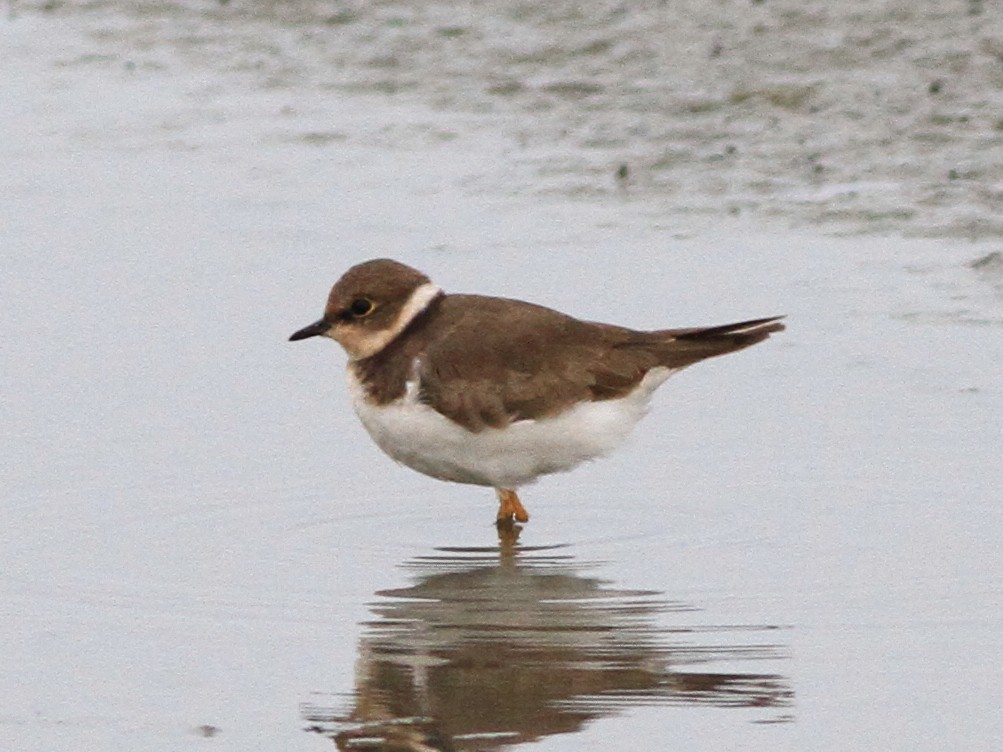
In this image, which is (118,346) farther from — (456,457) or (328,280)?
(456,457)

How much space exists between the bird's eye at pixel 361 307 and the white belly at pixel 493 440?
23 cm

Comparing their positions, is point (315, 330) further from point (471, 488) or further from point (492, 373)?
point (471, 488)

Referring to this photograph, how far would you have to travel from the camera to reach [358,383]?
8.11 m

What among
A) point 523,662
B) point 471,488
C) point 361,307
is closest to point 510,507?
point 471,488

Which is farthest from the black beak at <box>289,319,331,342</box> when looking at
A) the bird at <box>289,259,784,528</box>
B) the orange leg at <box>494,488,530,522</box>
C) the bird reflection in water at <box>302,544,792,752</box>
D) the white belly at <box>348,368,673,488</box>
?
the bird reflection in water at <box>302,544,792,752</box>

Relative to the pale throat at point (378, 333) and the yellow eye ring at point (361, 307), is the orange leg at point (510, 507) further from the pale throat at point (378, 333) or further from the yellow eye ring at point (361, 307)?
the yellow eye ring at point (361, 307)

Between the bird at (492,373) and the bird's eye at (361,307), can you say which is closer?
the bird at (492,373)

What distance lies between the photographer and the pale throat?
820 centimetres

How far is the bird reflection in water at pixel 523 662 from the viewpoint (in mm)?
5914

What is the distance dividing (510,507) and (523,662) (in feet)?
→ 5.80

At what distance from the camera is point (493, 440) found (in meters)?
7.93

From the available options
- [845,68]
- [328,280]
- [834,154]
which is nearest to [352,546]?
[328,280]

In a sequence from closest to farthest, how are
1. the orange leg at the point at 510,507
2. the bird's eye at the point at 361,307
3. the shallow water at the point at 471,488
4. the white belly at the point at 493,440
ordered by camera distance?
the shallow water at the point at 471,488, the white belly at the point at 493,440, the orange leg at the point at 510,507, the bird's eye at the point at 361,307

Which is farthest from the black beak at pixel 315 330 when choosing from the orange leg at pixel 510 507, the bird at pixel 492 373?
the orange leg at pixel 510 507
